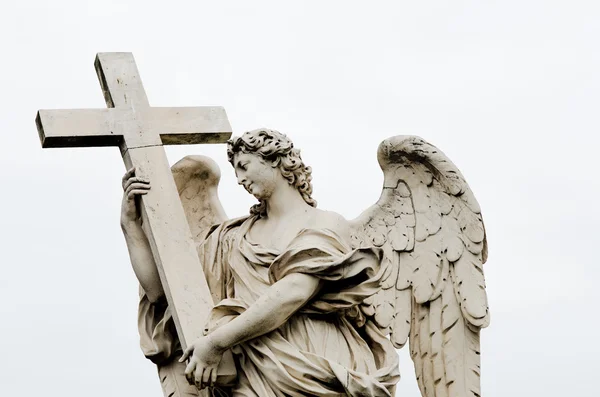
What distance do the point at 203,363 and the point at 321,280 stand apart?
782 mm

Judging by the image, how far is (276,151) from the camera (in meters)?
11.7

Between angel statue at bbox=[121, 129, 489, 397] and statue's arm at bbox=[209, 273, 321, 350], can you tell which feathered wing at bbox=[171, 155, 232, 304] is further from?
statue's arm at bbox=[209, 273, 321, 350]

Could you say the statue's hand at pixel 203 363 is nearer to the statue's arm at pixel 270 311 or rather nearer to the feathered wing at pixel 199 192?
the statue's arm at pixel 270 311

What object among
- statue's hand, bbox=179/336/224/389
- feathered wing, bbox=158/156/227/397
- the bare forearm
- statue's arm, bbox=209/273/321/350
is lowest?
statue's hand, bbox=179/336/224/389

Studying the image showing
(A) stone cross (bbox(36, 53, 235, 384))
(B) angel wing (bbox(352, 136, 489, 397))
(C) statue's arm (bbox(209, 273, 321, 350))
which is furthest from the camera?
(B) angel wing (bbox(352, 136, 489, 397))

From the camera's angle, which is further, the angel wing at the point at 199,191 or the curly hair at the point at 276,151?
the angel wing at the point at 199,191

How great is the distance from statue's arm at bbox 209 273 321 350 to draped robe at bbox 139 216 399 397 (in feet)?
0.25

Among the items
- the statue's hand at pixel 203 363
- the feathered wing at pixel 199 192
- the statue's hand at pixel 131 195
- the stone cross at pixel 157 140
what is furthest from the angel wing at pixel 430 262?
the statue's hand at pixel 131 195

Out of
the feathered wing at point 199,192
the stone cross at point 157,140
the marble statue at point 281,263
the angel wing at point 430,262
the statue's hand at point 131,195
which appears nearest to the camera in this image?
the marble statue at point 281,263

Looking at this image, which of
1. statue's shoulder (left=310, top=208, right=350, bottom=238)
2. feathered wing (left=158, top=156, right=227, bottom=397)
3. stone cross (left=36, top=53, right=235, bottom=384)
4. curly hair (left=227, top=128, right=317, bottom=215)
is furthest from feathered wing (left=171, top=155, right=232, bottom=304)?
statue's shoulder (left=310, top=208, right=350, bottom=238)

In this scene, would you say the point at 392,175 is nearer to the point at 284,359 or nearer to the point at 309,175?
the point at 309,175

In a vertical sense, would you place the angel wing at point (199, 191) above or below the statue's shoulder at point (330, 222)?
above

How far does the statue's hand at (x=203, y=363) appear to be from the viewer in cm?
1124

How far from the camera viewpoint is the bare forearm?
1188 cm
